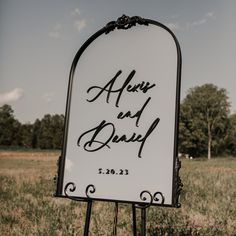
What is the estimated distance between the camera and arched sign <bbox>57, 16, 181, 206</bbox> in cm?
127

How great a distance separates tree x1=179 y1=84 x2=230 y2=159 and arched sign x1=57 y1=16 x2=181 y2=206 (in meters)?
0.35

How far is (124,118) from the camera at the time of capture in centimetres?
136

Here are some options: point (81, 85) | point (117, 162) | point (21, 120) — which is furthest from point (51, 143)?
point (117, 162)

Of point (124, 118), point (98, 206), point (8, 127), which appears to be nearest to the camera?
point (124, 118)

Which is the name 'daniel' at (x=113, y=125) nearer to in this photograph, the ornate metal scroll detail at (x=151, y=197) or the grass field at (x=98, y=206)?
the ornate metal scroll detail at (x=151, y=197)

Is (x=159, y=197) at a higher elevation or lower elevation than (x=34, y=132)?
lower

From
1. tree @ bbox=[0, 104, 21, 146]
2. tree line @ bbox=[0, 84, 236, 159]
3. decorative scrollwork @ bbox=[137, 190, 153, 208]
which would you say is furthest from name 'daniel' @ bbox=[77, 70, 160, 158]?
tree @ bbox=[0, 104, 21, 146]

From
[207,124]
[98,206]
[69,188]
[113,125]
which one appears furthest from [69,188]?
[207,124]

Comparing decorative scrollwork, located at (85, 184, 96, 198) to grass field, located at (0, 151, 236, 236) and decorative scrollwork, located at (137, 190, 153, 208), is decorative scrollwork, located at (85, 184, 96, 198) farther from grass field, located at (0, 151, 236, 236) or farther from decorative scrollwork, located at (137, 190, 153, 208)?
grass field, located at (0, 151, 236, 236)

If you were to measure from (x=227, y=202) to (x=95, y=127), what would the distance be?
60cm

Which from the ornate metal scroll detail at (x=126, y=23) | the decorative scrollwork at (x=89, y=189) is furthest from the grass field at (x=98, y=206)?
the ornate metal scroll detail at (x=126, y=23)

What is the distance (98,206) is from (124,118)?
605mm

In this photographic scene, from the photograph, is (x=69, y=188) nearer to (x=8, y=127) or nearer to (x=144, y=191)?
(x=144, y=191)

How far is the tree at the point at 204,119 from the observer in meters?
1.60
